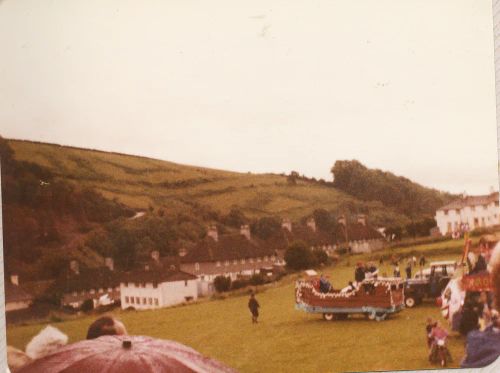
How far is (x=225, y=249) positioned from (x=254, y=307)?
28 centimetres

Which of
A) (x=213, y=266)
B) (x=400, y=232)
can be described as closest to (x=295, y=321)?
(x=213, y=266)

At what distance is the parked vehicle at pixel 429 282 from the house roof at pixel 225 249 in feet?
2.11

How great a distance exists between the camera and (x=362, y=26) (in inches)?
112

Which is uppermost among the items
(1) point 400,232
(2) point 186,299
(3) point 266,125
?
(3) point 266,125

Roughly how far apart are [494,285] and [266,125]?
1.24 m

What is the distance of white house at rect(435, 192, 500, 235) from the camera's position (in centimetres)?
290

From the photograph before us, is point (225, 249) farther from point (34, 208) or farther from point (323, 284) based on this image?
point (34, 208)

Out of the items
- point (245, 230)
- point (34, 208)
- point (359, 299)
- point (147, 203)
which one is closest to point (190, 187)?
point (147, 203)

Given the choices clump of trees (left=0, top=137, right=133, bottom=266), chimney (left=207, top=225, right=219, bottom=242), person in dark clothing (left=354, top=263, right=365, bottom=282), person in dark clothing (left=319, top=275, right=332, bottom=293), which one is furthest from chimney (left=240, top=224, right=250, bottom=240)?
clump of trees (left=0, top=137, right=133, bottom=266)

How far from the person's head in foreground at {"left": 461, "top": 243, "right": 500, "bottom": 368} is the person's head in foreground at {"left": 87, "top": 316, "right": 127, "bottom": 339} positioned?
1529mm

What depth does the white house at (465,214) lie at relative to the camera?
9.51 ft

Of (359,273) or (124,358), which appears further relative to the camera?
(359,273)

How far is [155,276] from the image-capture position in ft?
9.37

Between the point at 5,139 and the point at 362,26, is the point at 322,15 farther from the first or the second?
the point at 5,139
